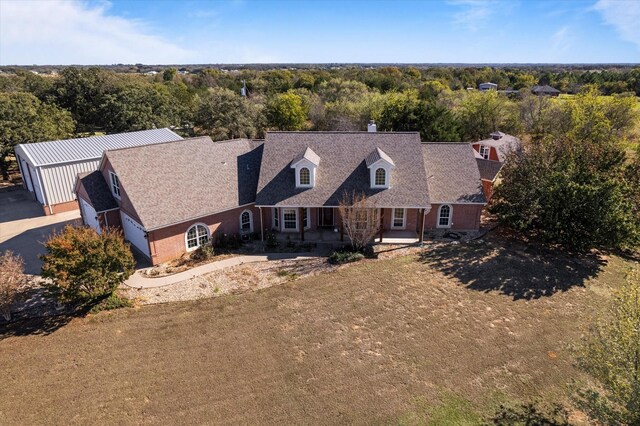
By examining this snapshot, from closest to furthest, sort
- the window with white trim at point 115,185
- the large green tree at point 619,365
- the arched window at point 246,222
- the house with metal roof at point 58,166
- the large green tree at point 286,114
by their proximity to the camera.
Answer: the large green tree at point 619,365, the window with white trim at point 115,185, the arched window at point 246,222, the house with metal roof at point 58,166, the large green tree at point 286,114

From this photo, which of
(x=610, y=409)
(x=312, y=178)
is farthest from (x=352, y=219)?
(x=610, y=409)

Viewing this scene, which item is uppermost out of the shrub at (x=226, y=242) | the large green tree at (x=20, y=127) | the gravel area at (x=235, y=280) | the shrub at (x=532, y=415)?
the large green tree at (x=20, y=127)

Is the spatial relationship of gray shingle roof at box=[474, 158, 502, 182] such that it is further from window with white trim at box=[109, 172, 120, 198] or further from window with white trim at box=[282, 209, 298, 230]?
window with white trim at box=[109, 172, 120, 198]

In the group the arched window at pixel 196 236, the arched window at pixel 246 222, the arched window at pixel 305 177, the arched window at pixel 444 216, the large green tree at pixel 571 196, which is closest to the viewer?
the large green tree at pixel 571 196

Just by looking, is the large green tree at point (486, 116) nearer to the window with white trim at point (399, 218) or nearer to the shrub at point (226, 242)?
the window with white trim at point (399, 218)

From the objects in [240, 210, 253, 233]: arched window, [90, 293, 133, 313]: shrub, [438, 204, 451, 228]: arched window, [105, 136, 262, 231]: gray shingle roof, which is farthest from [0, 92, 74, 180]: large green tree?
[438, 204, 451, 228]: arched window

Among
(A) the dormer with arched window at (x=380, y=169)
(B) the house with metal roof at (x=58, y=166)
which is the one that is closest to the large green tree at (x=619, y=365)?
(A) the dormer with arched window at (x=380, y=169)

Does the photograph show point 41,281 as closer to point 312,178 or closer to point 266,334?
point 266,334
